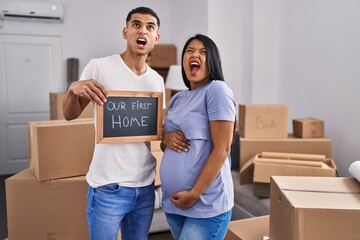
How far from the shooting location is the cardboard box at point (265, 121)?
9.08ft

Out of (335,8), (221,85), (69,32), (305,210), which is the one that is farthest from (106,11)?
(305,210)

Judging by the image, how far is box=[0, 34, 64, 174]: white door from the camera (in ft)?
14.3

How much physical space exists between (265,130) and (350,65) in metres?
0.87

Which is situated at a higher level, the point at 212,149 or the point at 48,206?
the point at 212,149

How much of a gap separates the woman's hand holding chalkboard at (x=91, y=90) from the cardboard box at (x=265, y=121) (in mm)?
1755

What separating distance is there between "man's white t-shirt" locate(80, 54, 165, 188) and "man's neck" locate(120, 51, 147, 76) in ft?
0.06

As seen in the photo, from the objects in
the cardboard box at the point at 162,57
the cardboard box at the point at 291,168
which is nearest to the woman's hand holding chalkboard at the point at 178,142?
the cardboard box at the point at 291,168

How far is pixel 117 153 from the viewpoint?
4.36 feet

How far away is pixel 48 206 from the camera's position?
6.64 ft

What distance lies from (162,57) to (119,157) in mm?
3363

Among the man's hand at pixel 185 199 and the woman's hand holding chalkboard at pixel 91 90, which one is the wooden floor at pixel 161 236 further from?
the woman's hand holding chalkboard at pixel 91 90

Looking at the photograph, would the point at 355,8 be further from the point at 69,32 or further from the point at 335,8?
the point at 69,32

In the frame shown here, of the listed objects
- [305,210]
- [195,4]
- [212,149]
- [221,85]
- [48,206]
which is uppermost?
[195,4]

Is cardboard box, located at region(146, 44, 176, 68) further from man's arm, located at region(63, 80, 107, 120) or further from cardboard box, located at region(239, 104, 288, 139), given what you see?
man's arm, located at region(63, 80, 107, 120)
